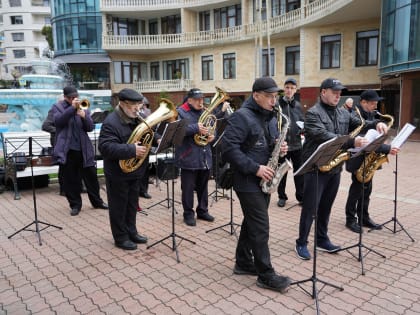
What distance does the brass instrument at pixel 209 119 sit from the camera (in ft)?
18.5

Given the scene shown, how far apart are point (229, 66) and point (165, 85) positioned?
6058mm

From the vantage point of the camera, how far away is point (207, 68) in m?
29.1

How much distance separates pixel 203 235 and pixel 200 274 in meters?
1.21

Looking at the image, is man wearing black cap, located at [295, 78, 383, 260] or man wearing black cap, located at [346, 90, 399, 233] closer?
man wearing black cap, located at [295, 78, 383, 260]

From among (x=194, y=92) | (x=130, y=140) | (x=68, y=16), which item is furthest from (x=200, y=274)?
(x=68, y=16)

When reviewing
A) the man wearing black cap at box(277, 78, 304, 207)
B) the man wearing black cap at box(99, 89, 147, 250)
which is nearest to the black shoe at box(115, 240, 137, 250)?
the man wearing black cap at box(99, 89, 147, 250)

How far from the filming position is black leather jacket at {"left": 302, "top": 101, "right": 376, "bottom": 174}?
4137mm

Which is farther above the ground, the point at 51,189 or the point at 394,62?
the point at 394,62

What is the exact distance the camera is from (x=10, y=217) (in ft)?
20.7

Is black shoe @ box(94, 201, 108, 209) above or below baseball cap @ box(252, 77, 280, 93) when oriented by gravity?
below

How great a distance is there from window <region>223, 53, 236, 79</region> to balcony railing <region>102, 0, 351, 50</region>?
3.84 feet

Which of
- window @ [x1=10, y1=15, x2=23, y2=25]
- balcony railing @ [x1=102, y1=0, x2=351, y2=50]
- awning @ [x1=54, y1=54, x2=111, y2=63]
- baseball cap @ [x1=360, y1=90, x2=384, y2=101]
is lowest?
baseball cap @ [x1=360, y1=90, x2=384, y2=101]

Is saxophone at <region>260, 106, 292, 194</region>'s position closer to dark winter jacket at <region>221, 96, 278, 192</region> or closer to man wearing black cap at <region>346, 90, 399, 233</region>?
dark winter jacket at <region>221, 96, 278, 192</region>

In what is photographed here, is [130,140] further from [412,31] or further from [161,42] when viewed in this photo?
[161,42]
